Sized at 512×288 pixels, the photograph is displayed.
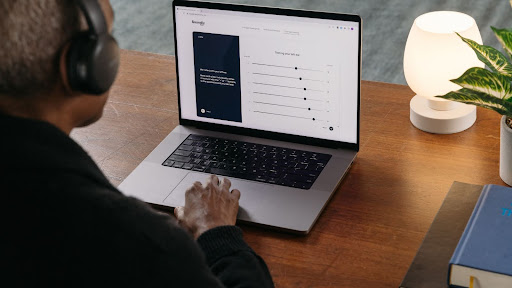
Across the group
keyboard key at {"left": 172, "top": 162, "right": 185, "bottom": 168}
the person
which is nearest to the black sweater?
the person

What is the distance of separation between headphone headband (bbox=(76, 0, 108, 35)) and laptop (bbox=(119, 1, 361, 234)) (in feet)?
1.78

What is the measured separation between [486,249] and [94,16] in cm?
69

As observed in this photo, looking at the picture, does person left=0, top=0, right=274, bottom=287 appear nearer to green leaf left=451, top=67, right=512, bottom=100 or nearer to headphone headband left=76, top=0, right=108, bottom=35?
headphone headband left=76, top=0, right=108, bottom=35

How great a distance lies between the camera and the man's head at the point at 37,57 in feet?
2.77

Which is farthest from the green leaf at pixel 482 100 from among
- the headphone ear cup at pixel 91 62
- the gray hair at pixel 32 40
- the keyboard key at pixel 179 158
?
the gray hair at pixel 32 40

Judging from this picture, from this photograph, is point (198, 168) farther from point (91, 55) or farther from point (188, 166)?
point (91, 55)

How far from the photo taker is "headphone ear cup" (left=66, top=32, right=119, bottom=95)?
0.92 m

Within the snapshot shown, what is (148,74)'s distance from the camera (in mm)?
1969

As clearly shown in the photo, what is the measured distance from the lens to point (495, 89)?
1389mm

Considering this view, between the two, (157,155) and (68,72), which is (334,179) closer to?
(157,155)

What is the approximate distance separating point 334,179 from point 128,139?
1.59 ft

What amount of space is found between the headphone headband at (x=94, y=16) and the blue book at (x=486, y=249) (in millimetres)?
627

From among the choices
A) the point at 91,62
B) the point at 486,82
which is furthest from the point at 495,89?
the point at 91,62

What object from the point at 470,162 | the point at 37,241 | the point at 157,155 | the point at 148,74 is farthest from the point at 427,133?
the point at 37,241
